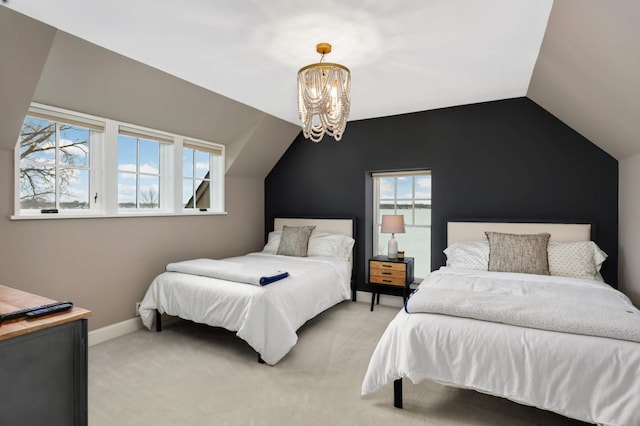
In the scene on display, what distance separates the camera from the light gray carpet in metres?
2.04

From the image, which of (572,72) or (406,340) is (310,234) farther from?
(572,72)

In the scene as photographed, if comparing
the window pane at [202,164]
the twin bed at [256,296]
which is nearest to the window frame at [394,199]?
the twin bed at [256,296]

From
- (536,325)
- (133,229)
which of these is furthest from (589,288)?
(133,229)

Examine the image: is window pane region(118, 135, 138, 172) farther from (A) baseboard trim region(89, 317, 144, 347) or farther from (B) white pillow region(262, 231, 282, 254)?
(B) white pillow region(262, 231, 282, 254)

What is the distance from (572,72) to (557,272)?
1762 millimetres

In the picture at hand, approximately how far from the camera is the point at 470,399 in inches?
88.1

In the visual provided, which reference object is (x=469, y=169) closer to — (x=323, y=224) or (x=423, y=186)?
(x=423, y=186)

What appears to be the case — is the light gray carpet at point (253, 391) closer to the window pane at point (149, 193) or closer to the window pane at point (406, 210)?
the window pane at point (149, 193)

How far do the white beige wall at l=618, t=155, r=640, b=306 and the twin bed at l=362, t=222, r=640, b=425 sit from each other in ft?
2.02

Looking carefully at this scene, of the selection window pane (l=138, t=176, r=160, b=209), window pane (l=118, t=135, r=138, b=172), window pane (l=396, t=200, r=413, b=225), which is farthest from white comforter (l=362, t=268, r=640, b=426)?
window pane (l=118, t=135, r=138, b=172)

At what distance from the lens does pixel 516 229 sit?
11.9 ft

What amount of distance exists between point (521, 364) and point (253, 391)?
66.8 inches

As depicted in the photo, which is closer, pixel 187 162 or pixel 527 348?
pixel 527 348

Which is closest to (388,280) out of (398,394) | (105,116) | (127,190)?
(398,394)
